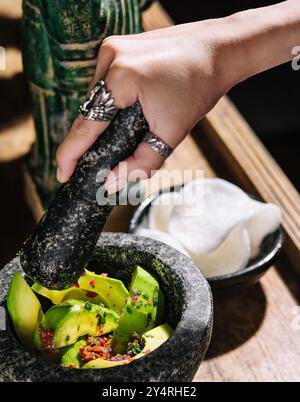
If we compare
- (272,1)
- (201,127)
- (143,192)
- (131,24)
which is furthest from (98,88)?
(272,1)

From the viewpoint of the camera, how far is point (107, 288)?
35.1 inches

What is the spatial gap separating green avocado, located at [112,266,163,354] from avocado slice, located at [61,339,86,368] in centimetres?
5

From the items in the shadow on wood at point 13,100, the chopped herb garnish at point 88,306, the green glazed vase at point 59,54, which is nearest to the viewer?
the chopped herb garnish at point 88,306

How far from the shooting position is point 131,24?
1.21m

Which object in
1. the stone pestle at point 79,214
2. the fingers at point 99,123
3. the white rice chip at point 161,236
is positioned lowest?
the white rice chip at point 161,236

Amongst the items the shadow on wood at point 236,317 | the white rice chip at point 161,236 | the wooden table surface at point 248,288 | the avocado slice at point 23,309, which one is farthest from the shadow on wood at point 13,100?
the avocado slice at point 23,309

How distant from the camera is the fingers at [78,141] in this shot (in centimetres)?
83

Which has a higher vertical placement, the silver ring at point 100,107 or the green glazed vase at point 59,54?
the silver ring at point 100,107

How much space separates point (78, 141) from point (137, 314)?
21cm

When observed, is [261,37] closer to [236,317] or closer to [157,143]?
[157,143]

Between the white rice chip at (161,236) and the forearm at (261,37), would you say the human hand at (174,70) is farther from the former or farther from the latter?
the white rice chip at (161,236)

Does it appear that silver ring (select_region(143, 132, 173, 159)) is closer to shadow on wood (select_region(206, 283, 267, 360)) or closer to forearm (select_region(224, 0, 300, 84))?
forearm (select_region(224, 0, 300, 84))

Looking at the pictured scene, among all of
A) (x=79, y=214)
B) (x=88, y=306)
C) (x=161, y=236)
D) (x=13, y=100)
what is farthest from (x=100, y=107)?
(x=13, y=100)

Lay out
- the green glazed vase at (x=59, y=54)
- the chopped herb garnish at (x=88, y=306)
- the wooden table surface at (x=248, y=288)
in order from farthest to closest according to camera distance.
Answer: the green glazed vase at (x=59, y=54)
the wooden table surface at (x=248, y=288)
the chopped herb garnish at (x=88, y=306)
